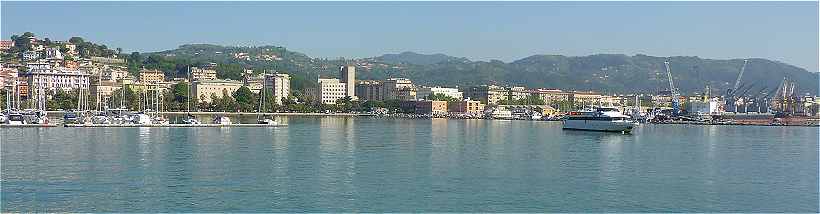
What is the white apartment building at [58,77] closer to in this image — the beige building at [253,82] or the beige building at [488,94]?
the beige building at [253,82]

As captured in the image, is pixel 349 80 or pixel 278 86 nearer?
pixel 278 86

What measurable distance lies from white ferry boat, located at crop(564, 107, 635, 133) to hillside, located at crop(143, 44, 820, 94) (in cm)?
9269

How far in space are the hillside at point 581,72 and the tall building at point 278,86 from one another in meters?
Answer: 51.1

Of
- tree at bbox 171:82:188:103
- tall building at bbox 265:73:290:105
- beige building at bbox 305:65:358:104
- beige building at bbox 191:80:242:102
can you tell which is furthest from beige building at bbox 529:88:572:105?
tree at bbox 171:82:188:103

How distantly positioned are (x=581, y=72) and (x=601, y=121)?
148 m

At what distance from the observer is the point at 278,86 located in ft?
242

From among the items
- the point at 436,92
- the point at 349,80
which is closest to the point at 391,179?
the point at 349,80

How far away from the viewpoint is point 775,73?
160750mm

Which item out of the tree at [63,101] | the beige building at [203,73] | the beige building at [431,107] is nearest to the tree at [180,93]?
the tree at [63,101]

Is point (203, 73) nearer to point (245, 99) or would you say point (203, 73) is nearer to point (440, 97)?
point (245, 99)

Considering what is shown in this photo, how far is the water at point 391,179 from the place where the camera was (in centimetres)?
1080

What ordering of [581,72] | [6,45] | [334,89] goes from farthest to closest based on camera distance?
[581,72] → [334,89] → [6,45]

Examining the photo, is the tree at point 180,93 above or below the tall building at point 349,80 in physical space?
below

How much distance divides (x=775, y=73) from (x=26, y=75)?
136 metres
